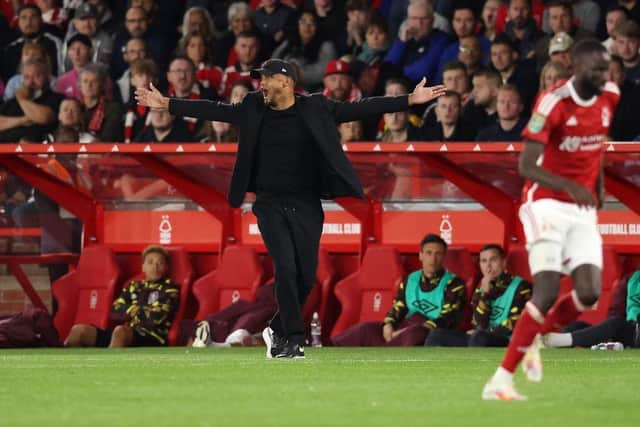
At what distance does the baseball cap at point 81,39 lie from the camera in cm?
1944

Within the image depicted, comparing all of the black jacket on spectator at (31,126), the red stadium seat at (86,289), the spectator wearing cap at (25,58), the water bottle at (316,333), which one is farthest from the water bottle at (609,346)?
the spectator wearing cap at (25,58)

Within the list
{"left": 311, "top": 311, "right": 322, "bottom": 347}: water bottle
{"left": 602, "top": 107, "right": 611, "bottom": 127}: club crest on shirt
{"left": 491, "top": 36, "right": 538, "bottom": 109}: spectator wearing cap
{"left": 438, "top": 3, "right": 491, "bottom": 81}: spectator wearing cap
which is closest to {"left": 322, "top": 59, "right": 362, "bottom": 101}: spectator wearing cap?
{"left": 438, "top": 3, "right": 491, "bottom": 81}: spectator wearing cap

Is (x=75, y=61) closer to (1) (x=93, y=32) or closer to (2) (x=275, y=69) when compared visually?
(1) (x=93, y=32)

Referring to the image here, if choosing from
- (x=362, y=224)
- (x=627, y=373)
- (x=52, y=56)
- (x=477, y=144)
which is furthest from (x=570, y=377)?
(x=52, y=56)

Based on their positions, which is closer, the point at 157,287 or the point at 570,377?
the point at 570,377

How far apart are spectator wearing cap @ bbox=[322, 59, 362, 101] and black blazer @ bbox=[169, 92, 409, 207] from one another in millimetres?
4711

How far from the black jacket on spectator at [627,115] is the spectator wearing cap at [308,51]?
394 cm

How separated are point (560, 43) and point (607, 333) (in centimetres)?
298

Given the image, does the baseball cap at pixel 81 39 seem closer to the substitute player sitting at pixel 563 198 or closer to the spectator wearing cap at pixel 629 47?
the spectator wearing cap at pixel 629 47

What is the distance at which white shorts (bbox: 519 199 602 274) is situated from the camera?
8805mm

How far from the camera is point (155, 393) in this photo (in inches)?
362

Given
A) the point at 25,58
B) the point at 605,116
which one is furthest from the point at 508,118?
the point at 605,116

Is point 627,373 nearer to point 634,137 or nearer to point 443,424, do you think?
point 443,424

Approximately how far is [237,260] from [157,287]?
2.64ft
